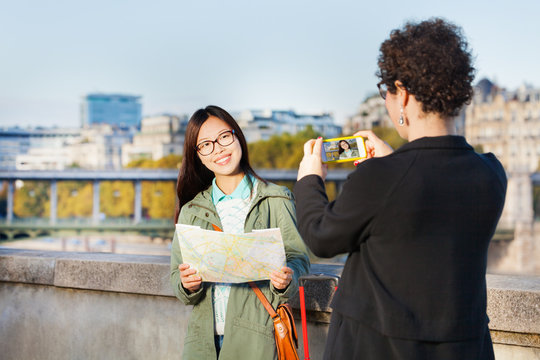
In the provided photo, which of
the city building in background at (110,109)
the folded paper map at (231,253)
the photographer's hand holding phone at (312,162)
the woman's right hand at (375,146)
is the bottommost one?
the folded paper map at (231,253)

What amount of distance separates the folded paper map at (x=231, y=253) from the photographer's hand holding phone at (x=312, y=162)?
45cm

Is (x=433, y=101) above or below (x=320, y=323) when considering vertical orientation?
above

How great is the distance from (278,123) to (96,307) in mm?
99263

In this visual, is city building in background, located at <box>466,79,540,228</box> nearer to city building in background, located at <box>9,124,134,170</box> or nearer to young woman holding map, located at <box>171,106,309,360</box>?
city building in background, located at <box>9,124,134,170</box>

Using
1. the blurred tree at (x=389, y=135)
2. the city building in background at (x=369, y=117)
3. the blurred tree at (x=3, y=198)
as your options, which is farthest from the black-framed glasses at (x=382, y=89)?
the blurred tree at (x=3, y=198)

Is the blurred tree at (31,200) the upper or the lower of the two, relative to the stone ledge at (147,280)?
lower

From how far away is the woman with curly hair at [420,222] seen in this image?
1621 millimetres

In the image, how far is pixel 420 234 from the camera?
162cm

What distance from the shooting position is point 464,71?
5.51 ft

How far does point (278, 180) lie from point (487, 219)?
6282cm

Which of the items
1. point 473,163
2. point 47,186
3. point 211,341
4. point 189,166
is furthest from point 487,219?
point 47,186

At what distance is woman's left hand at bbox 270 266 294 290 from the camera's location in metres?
2.43

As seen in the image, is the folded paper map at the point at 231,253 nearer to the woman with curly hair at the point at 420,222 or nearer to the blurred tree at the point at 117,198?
the woman with curly hair at the point at 420,222

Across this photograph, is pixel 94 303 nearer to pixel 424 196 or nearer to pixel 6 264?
pixel 6 264
